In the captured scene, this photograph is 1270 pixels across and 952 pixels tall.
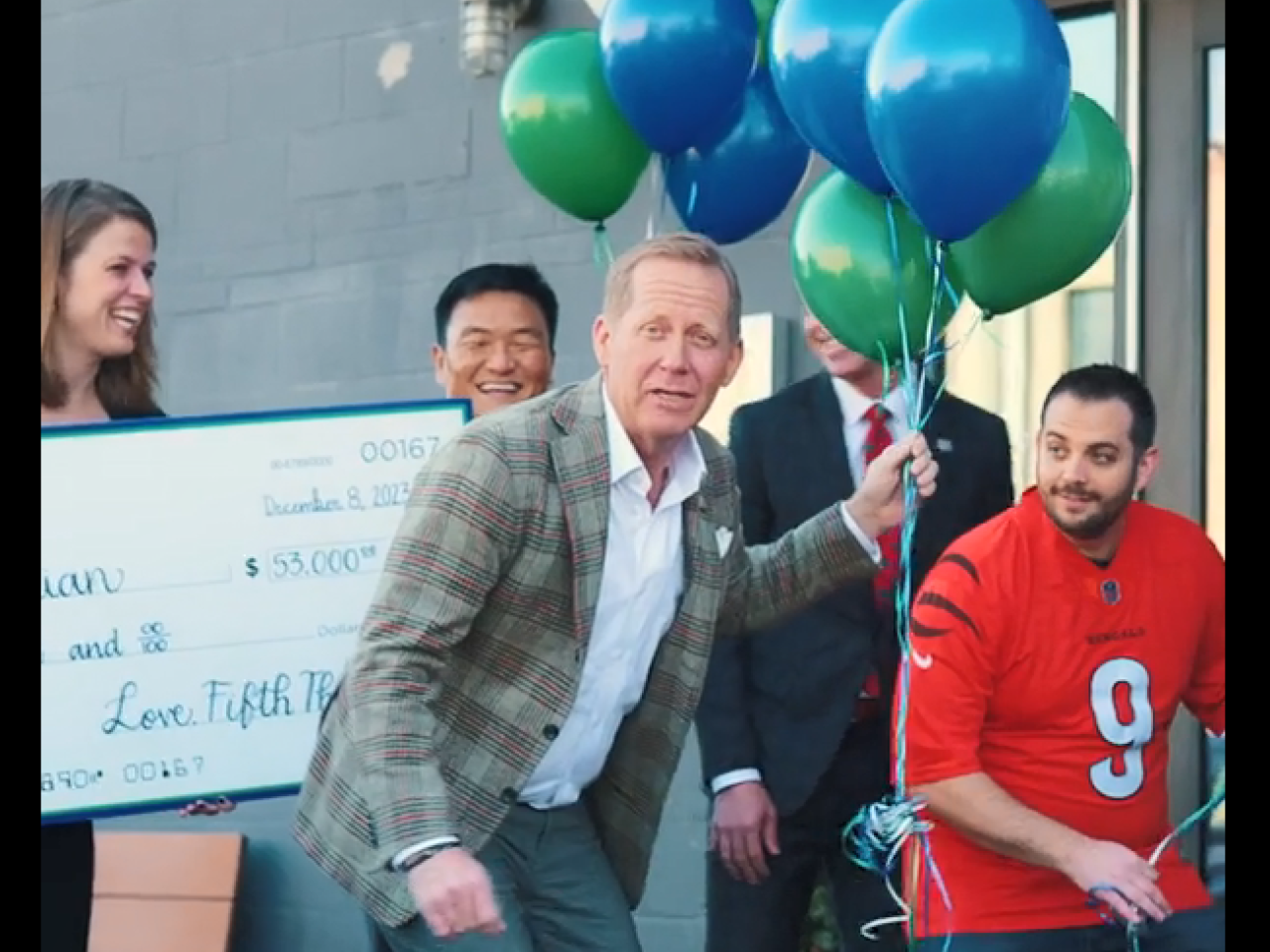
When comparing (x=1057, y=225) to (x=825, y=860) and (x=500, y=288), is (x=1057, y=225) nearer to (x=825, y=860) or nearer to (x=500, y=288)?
(x=500, y=288)

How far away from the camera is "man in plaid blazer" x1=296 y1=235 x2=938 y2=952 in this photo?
11.1 ft

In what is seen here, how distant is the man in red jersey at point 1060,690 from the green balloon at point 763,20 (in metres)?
0.99

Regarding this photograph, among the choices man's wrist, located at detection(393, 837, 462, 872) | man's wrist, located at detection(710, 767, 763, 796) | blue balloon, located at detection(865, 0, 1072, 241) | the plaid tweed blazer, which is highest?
blue balloon, located at detection(865, 0, 1072, 241)

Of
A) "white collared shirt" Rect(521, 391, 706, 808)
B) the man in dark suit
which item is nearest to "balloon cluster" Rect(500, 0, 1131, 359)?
the man in dark suit

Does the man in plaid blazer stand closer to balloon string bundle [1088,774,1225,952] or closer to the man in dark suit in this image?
the man in dark suit

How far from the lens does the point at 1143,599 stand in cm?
407

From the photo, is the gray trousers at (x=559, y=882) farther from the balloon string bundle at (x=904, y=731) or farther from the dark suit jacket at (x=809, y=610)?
the dark suit jacket at (x=809, y=610)

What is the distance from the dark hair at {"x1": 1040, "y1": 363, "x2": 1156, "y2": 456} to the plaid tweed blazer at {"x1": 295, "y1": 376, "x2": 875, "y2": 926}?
0.75m

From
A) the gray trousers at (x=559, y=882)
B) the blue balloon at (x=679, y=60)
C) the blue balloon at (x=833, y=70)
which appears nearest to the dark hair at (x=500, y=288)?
the blue balloon at (x=679, y=60)

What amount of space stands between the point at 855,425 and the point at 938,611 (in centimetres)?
64

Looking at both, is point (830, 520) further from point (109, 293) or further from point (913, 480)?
point (109, 293)

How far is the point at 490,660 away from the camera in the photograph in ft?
11.6
